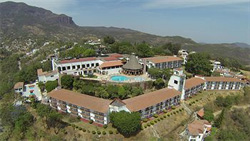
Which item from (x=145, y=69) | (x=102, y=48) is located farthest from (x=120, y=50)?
(x=145, y=69)

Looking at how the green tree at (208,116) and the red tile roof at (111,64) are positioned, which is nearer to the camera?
the green tree at (208,116)

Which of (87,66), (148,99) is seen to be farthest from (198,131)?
(87,66)

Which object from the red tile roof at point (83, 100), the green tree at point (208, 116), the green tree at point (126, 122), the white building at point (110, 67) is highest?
the white building at point (110, 67)

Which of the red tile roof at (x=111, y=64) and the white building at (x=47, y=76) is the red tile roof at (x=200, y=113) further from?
the white building at (x=47, y=76)

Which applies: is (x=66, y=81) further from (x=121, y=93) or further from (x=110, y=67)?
(x=121, y=93)

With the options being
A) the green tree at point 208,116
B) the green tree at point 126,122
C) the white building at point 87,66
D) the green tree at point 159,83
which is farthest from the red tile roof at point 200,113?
the white building at point 87,66

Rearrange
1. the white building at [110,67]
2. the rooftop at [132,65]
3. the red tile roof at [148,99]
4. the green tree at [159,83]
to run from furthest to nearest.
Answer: the white building at [110,67] < the rooftop at [132,65] < the green tree at [159,83] < the red tile roof at [148,99]
